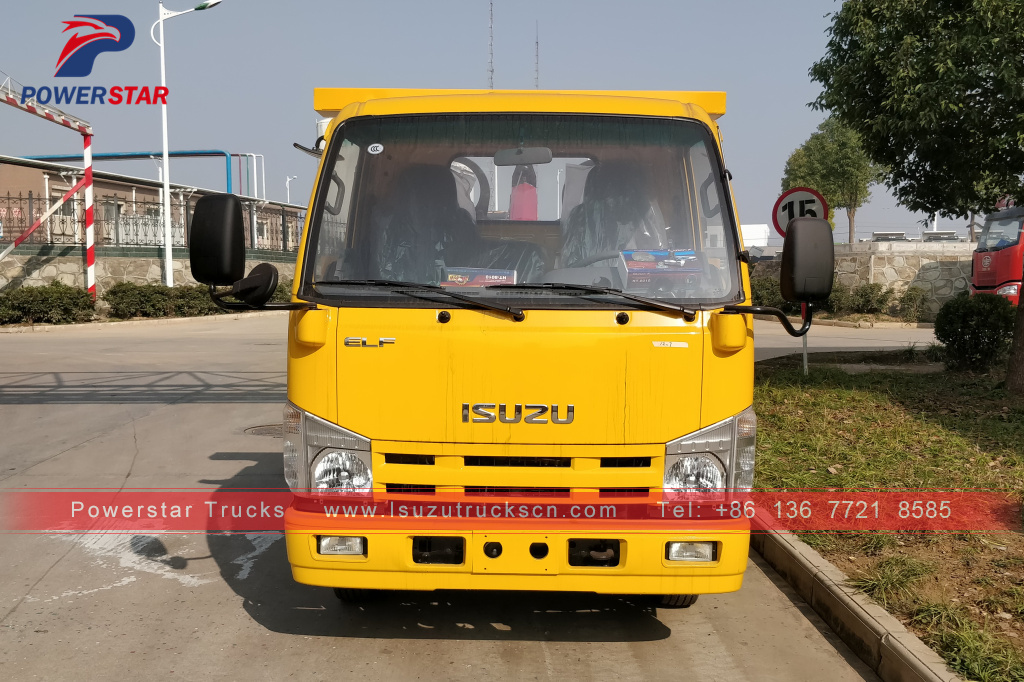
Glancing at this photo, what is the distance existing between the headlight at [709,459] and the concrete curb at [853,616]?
36.1 inches

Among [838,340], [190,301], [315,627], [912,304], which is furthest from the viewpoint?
[190,301]

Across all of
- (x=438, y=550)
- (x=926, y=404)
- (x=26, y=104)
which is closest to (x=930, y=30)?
(x=926, y=404)

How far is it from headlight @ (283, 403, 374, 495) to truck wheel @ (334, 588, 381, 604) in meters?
0.92

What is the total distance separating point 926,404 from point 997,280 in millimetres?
13692

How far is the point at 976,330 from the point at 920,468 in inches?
215

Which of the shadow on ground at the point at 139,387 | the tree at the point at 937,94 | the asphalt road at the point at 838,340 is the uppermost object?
the tree at the point at 937,94

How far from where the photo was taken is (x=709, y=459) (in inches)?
157

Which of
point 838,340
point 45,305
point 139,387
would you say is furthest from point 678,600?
point 45,305

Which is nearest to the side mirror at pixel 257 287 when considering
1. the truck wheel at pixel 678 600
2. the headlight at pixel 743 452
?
→ the headlight at pixel 743 452

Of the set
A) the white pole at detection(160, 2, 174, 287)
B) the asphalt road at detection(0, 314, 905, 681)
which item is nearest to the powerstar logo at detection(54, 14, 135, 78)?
the white pole at detection(160, 2, 174, 287)

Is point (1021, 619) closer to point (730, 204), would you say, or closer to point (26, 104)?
point (730, 204)

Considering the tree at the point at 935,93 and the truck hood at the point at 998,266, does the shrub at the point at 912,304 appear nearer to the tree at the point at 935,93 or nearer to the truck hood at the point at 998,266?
the truck hood at the point at 998,266

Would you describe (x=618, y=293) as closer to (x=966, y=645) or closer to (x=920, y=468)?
(x=966, y=645)

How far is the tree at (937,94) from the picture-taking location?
9414 mm
